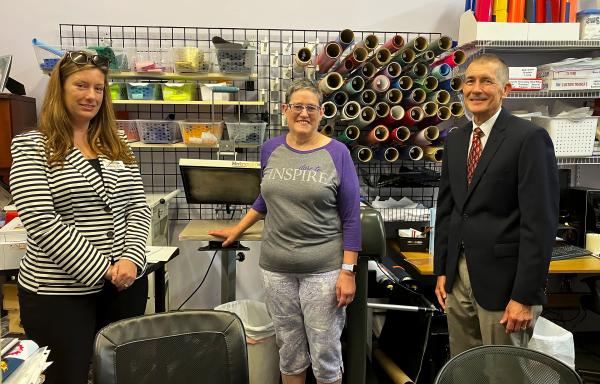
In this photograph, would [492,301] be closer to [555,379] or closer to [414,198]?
[555,379]

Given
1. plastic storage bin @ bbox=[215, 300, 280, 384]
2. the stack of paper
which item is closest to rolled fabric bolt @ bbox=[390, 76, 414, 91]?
the stack of paper

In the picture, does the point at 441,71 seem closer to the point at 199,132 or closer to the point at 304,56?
the point at 304,56

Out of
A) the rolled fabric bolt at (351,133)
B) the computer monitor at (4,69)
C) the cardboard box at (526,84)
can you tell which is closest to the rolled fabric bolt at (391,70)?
the rolled fabric bolt at (351,133)

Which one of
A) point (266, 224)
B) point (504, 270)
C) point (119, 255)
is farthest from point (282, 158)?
point (504, 270)

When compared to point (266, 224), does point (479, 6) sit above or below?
above

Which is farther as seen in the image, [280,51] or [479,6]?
[280,51]

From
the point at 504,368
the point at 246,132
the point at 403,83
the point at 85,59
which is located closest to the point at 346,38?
the point at 403,83

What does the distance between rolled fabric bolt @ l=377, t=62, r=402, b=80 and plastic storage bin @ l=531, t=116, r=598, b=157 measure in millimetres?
967

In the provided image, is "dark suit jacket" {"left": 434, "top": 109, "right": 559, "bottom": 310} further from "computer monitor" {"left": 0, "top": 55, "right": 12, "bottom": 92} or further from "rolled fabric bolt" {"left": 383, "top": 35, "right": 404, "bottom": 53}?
"computer monitor" {"left": 0, "top": 55, "right": 12, "bottom": 92}

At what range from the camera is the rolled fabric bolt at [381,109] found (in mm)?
2562

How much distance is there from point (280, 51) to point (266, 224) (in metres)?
1.47

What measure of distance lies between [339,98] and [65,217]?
63.6 inches

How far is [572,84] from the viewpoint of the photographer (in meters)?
2.70

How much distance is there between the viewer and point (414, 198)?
305cm
